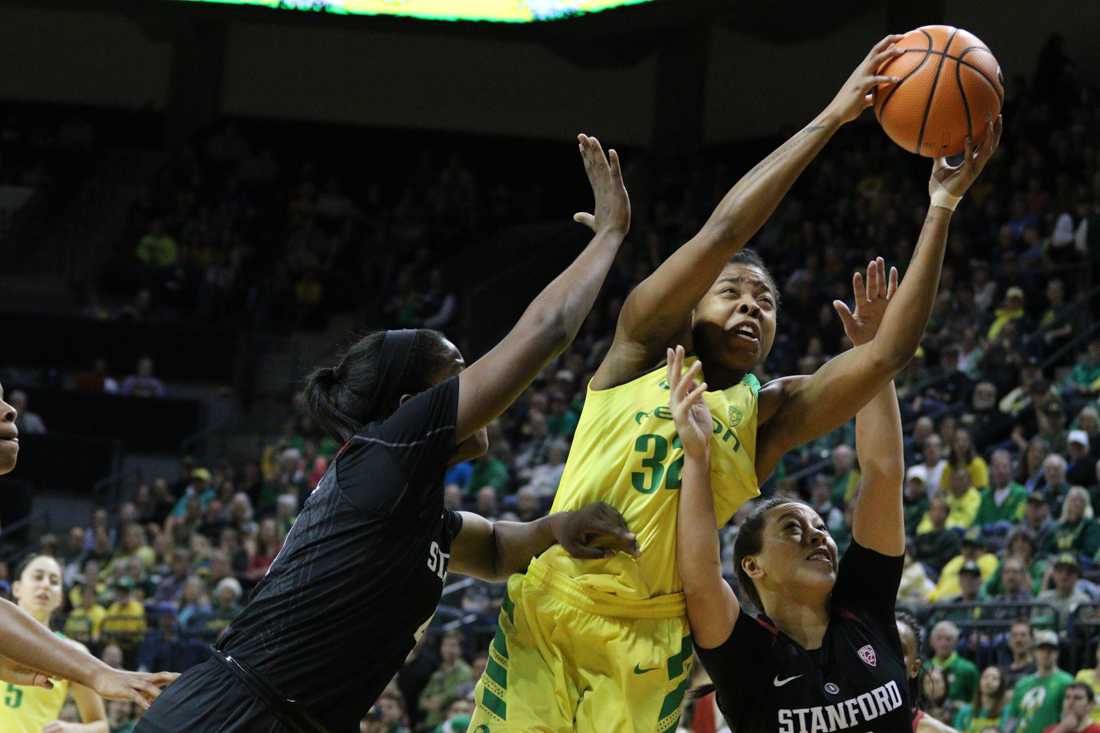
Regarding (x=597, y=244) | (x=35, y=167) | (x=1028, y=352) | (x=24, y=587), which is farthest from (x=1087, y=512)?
(x=35, y=167)

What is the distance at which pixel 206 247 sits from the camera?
21578mm

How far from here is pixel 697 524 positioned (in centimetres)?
404

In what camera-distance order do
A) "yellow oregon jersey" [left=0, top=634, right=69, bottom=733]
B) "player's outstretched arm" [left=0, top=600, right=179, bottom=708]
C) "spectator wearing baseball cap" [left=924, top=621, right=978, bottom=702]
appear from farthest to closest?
"spectator wearing baseball cap" [left=924, top=621, right=978, bottom=702], "yellow oregon jersey" [left=0, top=634, right=69, bottom=733], "player's outstretched arm" [left=0, top=600, right=179, bottom=708]

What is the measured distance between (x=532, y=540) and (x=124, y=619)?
31.0 feet

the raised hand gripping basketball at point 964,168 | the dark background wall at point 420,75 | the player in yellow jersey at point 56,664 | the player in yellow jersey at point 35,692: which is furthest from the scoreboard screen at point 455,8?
the player in yellow jersey at point 56,664

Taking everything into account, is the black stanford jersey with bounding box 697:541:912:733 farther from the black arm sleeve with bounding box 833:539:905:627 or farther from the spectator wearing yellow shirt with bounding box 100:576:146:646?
the spectator wearing yellow shirt with bounding box 100:576:146:646

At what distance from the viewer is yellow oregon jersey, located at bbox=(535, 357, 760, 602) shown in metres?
4.14

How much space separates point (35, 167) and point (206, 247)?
3193 millimetres

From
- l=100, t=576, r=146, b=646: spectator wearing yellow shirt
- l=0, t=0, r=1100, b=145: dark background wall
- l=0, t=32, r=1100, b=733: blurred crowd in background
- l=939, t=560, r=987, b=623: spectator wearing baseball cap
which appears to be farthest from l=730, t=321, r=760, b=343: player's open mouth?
l=0, t=0, r=1100, b=145: dark background wall

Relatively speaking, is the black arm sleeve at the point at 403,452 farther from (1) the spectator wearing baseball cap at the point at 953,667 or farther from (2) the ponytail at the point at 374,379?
(1) the spectator wearing baseball cap at the point at 953,667

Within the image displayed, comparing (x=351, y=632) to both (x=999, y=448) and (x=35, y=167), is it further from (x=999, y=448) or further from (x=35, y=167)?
(x=35, y=167)

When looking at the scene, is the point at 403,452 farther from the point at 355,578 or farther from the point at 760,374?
the point at 760,374

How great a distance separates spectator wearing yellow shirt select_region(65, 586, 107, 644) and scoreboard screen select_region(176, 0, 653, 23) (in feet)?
30.5

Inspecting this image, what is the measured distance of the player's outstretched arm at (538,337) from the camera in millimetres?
3541
